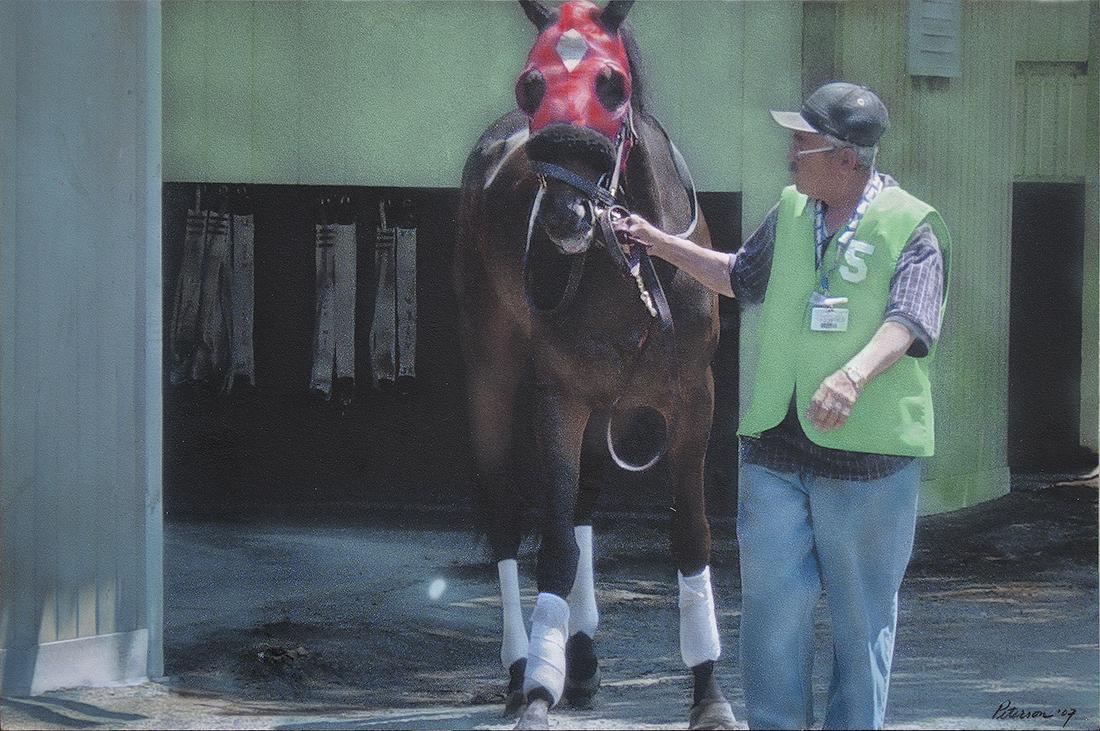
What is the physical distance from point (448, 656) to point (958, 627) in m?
2.20

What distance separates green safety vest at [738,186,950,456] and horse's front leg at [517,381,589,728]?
998mm

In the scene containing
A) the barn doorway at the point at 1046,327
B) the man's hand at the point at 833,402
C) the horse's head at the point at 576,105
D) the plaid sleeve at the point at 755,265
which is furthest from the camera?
the barn doorway at the point at 1046,327

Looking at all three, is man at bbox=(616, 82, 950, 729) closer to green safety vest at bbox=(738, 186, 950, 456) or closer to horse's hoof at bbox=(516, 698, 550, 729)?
green safety vest at bbox=(738, 186, 950, 456)

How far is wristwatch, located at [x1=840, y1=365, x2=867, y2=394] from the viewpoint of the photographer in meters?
3.89

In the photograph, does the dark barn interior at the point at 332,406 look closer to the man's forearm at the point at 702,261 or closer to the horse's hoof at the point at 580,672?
the horse's hoof at the point at 580,672

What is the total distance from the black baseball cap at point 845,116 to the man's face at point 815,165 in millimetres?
34

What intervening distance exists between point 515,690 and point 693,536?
87 centimetres

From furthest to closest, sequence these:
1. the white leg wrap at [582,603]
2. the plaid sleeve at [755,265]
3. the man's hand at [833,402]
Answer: the white leg wrap at [582,603]
the plaid sleeve at [755,265]
the man's hand at [833,402]

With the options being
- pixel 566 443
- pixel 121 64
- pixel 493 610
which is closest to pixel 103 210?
pixel 121 64

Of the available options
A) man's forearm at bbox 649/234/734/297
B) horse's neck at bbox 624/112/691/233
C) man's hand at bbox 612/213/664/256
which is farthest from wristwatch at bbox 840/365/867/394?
horse's neck at bbox 624/112/691/233

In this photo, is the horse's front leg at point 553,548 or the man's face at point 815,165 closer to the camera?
the man's face at point 815,165

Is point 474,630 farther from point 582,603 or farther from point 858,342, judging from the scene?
point 858,342

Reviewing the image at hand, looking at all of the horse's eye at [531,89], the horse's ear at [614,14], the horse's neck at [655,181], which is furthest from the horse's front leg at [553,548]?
the horse's ear at [614,14]

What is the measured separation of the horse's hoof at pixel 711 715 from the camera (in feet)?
16.8
